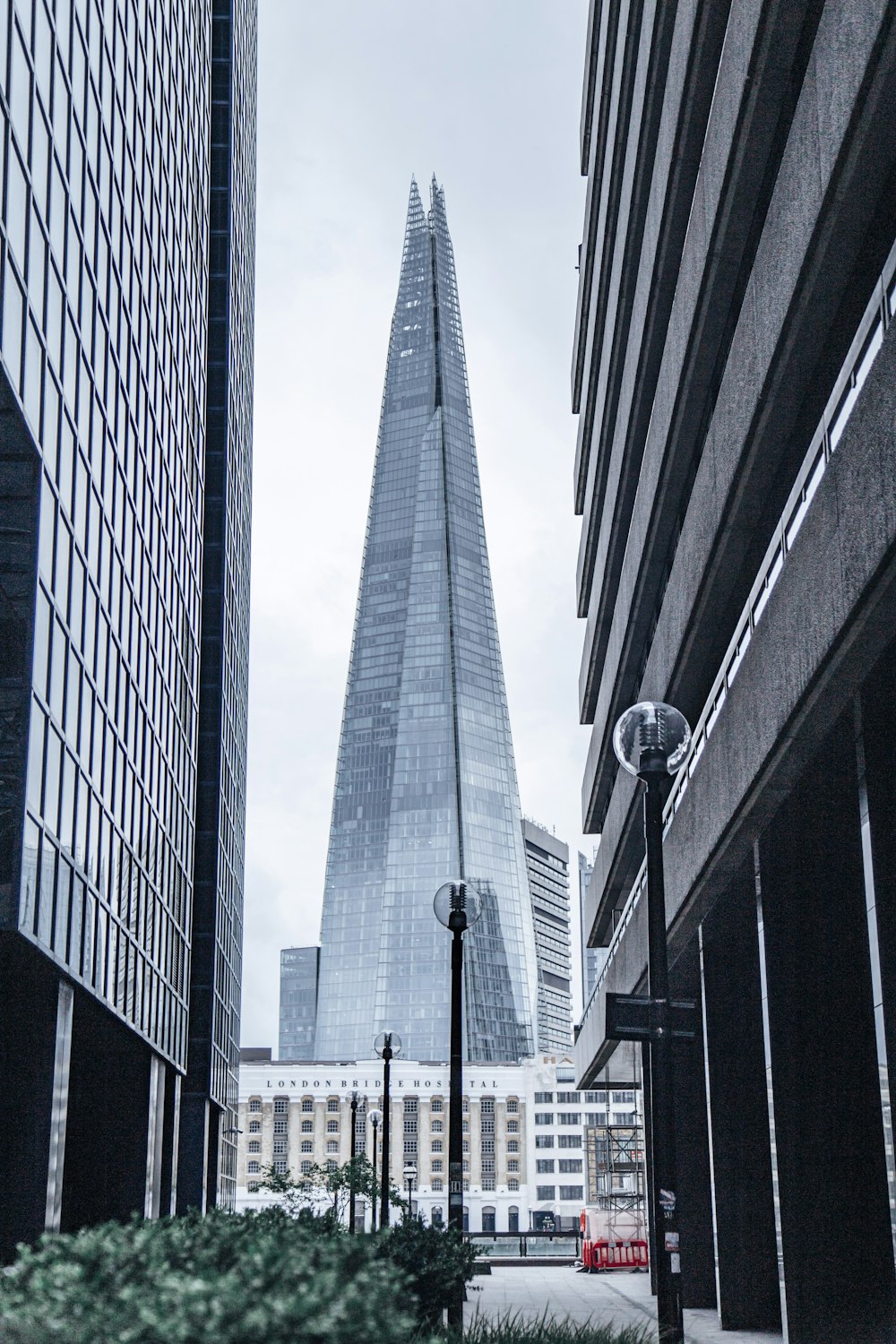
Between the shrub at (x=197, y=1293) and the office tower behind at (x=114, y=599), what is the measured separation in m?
15.2

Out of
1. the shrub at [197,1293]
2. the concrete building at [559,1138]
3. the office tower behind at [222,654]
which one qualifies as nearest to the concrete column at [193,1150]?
the office tower behind at [222,654]

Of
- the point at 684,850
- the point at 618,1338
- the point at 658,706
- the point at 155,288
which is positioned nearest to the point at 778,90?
the point at 658,706

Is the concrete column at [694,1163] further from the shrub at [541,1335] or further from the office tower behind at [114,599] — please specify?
the shrub at [541,1335]

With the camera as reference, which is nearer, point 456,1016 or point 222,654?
point 456,1016

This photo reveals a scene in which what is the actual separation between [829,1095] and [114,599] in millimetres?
17729

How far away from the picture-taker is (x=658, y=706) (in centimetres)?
1423

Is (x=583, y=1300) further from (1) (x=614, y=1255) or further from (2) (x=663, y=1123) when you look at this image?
(2) (x=663, y=1123)

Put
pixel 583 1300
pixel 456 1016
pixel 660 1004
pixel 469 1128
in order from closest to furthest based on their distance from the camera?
pixel 660 1004, pixel 456 1016, pixel 583 1300, pixel 469 1128

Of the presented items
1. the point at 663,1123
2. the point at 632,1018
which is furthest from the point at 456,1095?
the point at 663,1123

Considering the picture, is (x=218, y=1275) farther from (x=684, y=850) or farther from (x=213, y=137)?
(x=213, y=137)

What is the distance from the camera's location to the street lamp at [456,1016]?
19.1 m

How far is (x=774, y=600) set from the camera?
57.2 ft

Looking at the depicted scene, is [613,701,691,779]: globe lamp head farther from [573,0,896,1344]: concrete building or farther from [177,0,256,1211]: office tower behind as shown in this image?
[177,0,256,1211]: office tower behind

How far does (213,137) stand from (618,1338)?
58.8 metres
